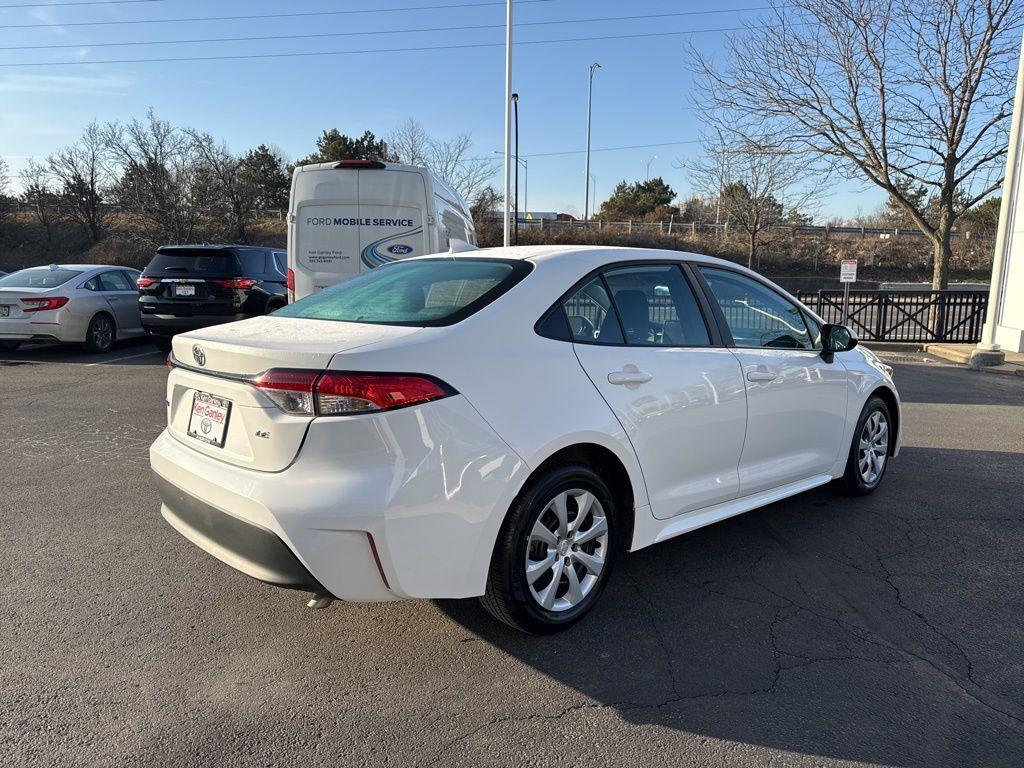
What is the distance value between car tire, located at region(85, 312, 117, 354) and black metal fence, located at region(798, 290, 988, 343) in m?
12.5

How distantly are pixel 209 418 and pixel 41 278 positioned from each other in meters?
10.5

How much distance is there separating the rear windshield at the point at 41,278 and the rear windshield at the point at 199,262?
4.70 feet

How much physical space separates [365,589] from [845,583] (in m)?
2.47

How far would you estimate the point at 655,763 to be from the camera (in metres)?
2.33

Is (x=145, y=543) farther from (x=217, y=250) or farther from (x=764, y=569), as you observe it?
(x=217, y=250)

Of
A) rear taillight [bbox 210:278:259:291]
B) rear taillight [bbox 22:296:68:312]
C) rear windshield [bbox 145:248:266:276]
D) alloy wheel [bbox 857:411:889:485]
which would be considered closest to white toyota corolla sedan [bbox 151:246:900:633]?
alloy wheel [bbox 857:411:889:485]

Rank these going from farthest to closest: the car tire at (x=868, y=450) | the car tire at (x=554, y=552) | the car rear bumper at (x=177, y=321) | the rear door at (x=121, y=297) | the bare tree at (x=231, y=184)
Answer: the bare tree at (x=231, y=184) < the rear door at (x=121, y=297) < the car rear bumper at (x=177, y=321) < the car tire at (x=868, y=450) < the car tire at (x=554, y=552)

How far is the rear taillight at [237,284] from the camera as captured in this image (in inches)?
424

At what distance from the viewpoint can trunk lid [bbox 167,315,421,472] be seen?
262 centimetres

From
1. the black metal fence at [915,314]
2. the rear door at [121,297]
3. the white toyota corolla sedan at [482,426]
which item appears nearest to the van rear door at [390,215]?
the rear door at [121,297]

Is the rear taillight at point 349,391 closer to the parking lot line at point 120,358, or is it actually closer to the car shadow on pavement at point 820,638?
the car shadow on pavement at point 820,638

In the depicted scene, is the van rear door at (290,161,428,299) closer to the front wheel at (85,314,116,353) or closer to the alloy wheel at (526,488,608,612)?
the front wheel at (85,314,116,353)

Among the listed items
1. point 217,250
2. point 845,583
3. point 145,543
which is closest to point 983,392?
point 845,583

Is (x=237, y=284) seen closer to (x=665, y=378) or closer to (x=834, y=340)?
(x=834, y=340)
